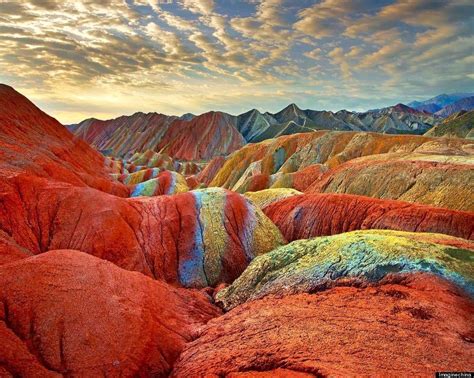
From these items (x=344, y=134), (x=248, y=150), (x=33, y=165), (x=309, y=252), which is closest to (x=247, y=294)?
(x=309, y=252)

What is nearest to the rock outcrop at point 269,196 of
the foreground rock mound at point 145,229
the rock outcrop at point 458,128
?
the foreground rock mound at point 145,229

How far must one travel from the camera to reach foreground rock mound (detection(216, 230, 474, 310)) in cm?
1105

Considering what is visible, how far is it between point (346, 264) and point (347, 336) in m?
3.86

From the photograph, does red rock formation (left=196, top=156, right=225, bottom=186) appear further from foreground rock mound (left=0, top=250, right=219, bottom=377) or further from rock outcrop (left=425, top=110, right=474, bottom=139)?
foreground rock mound (left=0, top=250, right=219, bottom=377)

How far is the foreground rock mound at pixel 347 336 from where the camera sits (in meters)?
7.41

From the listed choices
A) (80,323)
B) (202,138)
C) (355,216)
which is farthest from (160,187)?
(202,138)

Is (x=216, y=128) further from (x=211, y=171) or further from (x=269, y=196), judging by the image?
(x=269, y=196)

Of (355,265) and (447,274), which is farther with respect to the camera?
(355,265)

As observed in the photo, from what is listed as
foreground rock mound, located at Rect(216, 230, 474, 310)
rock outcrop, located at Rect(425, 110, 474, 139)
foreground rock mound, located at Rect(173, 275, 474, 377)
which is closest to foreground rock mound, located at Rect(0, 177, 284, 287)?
foreground rock mound, located at Rect(216, 230, 474, 310)

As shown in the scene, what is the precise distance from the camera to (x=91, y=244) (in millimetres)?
17828

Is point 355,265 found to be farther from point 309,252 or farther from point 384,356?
point 384,356

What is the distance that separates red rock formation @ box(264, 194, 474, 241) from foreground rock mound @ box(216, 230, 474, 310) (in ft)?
21.2

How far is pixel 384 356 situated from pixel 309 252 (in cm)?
639

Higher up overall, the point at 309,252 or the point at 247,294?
the point at 309,252
